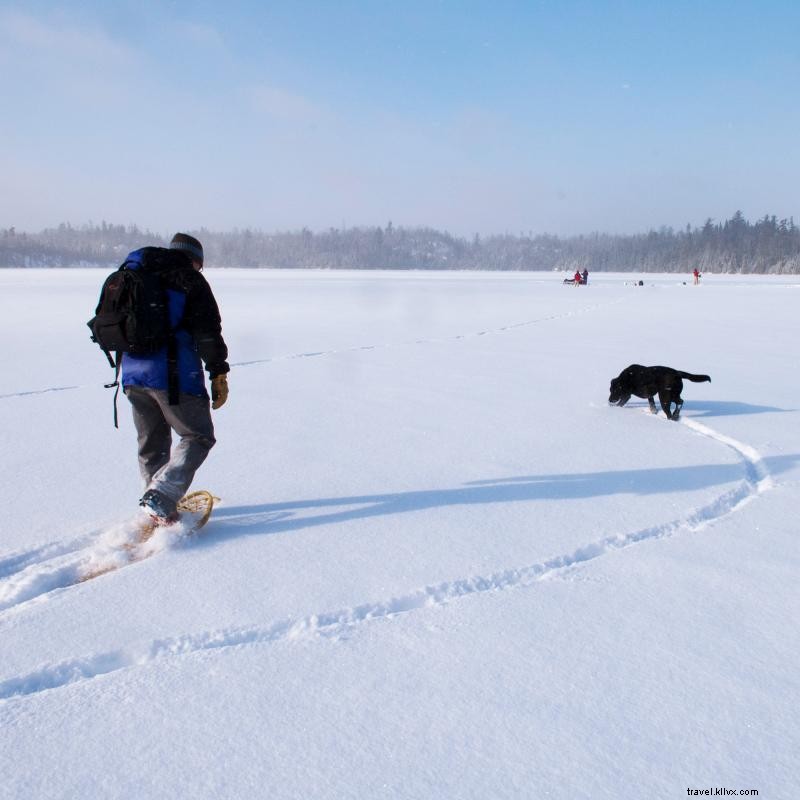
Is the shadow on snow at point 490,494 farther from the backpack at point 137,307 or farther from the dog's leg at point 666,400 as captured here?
the dog's leg at point 666,400

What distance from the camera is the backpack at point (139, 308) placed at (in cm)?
304

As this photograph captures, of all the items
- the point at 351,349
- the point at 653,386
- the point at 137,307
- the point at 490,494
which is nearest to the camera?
the point at 137,307

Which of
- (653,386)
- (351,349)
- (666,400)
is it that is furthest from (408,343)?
(666,400)

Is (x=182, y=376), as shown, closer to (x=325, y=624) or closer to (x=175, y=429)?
(x=175, y=429)

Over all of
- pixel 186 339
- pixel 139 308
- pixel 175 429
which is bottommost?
pixel 175 429

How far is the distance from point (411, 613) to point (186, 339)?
1787mm

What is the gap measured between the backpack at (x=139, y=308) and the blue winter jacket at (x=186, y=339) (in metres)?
0.03

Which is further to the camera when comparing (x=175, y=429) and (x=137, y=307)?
(x=175, y=429)

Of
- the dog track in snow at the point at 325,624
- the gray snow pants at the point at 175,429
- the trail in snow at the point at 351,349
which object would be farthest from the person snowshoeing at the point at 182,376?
the trail in snow at the point at 351,349

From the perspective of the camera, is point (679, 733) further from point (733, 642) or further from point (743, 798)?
point (733, 642)

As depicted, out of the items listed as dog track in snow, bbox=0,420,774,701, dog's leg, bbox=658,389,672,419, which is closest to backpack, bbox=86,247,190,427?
dog track in snow, bbox=0,420,774,701

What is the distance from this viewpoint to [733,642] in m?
2.34

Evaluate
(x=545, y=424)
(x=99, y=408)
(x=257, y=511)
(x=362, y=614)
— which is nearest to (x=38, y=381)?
(x=99, y=408)

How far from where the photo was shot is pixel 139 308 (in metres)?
3.03
